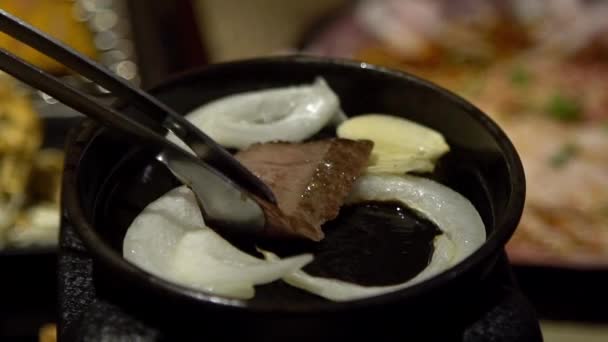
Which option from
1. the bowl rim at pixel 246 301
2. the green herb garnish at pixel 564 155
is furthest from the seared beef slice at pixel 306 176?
the green herb garnish at pixel 564 155

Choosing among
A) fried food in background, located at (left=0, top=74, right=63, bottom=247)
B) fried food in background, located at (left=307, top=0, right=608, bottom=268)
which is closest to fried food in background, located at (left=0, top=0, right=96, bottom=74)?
fried food in background, located at (left=0, top=74, right=63, bottom=247)

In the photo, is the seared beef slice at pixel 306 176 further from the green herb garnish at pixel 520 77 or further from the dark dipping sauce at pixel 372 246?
the green herb garnish at pixel 520 77

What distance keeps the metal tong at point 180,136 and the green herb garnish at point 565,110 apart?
5.76ft

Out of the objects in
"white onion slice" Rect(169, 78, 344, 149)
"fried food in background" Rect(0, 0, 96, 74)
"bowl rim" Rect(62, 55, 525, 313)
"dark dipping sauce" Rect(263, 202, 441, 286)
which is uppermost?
"bowl rim" Rect(62, 55, 525, 313)

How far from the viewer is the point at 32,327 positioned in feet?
5.56

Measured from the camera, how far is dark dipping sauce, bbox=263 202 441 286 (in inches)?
33.3

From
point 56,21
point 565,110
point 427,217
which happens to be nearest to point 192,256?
point 427,217

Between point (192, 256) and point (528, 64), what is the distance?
2117 millimetres

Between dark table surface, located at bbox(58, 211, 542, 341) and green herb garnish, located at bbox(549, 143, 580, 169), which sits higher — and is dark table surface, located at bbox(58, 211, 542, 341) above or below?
above

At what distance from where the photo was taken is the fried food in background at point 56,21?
7.27 ft

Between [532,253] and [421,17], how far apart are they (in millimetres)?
1214

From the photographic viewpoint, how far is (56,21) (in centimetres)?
227

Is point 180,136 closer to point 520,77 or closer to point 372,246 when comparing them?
point 372,246

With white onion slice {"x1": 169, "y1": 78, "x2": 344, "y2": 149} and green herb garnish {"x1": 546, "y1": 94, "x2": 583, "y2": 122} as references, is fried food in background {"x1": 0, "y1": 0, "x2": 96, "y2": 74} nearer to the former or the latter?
white onion slice {"x1": 169, "y1": 78, "x2": 344, "y2": 149}
